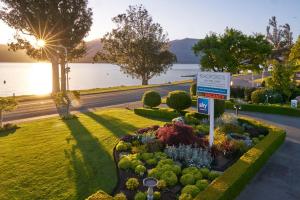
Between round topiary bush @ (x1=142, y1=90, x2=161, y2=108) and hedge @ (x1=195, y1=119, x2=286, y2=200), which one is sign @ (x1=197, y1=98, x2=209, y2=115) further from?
round topiary bush @ (x1=142, y1=90, x2=161, y2=108)

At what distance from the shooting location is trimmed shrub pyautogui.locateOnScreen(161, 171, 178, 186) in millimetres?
12633

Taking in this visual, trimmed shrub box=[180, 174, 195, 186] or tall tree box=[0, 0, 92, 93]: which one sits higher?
tall tree box=[0, 0, 92, 93]

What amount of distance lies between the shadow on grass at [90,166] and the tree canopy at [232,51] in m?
29.3

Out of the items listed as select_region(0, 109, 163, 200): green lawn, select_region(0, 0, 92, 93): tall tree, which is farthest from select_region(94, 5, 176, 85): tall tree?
select_region(0, 109, 163, 200): green lawn

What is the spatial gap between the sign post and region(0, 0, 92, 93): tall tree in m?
31.9

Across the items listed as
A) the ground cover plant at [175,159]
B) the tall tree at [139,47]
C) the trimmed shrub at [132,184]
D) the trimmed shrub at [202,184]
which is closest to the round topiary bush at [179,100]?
the ground cover plant at [175,159]

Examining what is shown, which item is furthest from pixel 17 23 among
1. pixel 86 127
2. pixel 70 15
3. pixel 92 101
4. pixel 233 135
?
pixel 233 135

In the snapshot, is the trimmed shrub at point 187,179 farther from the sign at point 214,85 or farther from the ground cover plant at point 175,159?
the sign at point 214,85

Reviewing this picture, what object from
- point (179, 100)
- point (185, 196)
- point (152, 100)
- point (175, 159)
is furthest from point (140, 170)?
point (152, 100)

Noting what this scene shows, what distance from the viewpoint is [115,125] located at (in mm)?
23391

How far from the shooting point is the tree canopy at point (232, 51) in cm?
4528

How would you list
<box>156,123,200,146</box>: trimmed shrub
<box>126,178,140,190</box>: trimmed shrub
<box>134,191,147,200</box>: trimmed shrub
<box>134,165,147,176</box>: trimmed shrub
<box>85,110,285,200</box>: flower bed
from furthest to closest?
<box>156,123,200,146</box>: trimmed shrub
<box>134,165,147,176</box>: trimmed shrub
<box>126,178,140,190</box>: trimmed shrub
<box>85,110,285,200</box>: flower bed
<box>134,191,147,200</box>: trimmed shrub

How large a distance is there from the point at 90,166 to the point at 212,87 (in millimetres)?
7029

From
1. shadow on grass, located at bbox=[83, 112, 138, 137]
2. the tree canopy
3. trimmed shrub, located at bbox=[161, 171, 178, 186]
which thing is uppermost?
the tree canopy
